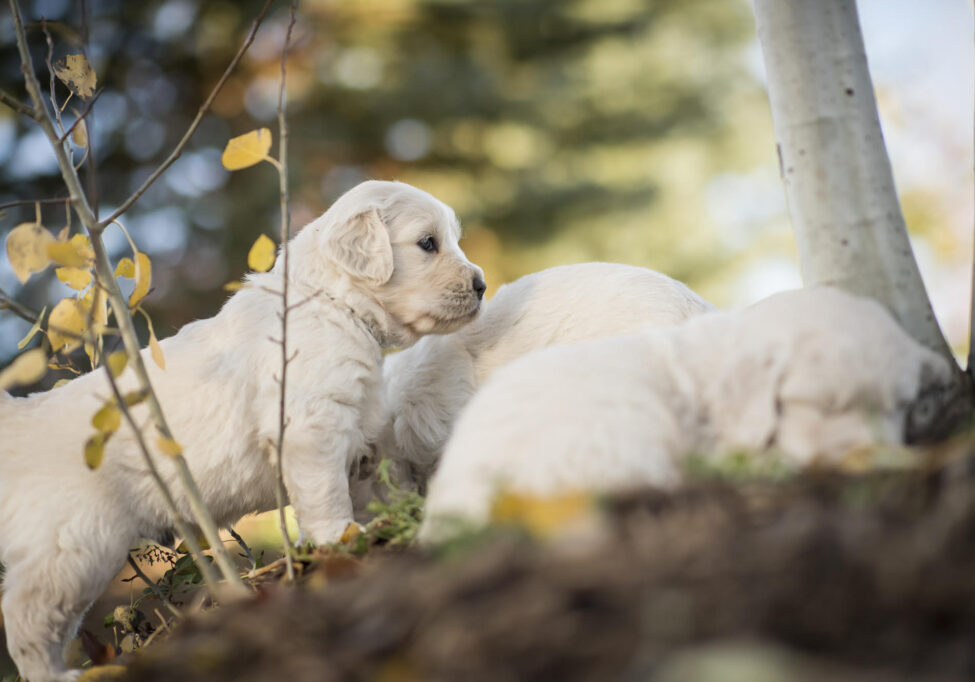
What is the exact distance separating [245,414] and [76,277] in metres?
0.91

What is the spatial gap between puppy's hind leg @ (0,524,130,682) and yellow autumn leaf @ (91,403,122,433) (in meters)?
1.05

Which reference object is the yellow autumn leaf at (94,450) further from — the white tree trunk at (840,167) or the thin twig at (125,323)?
the white tree trunk at (840,167)

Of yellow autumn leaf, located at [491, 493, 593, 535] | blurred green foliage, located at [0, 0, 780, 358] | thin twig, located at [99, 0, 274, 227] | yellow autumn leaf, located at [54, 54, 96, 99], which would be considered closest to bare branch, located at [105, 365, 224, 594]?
thin twig, located at [99, 0, 274, 227]

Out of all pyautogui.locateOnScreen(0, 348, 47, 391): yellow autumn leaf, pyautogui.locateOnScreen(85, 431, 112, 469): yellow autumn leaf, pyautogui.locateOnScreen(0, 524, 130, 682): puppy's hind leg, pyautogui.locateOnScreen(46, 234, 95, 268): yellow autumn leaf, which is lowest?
pyautogui.locateOnScreen(0, 524, 130, 682): puppy's hind leg

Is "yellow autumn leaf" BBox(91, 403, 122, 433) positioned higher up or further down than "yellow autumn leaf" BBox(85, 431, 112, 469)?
higher up

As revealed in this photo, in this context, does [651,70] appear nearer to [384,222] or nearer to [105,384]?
[384,222]

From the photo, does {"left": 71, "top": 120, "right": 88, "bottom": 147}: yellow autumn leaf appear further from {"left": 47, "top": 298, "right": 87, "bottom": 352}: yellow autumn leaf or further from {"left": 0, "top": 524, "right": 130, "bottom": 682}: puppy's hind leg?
{"left": 0, "top": 524, "right": 130, "bottom": 682}: puppy's hind leg

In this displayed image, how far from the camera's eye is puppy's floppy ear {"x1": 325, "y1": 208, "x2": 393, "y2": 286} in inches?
145

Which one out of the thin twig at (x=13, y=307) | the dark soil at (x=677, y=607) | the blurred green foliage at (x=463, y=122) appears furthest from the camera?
the blurred green foliage at (x=463, y=122)

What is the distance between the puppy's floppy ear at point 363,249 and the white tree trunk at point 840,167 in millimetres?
1738

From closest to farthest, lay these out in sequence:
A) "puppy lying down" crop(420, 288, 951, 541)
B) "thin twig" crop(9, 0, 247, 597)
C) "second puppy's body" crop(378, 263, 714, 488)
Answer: "puppy lying down" crop(420, 288, 951, 541) → "thin twig" crop(9, 0, 247, 597) → "second puppy's body" crop(378, 263, 714, 488)

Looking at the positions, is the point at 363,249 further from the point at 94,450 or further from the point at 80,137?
the point at 94,450

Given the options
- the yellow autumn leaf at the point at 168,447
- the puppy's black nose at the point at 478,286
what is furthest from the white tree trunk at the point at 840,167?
the yellow autumn leaf at the point at 168,447

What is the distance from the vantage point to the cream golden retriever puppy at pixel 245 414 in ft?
9.86
